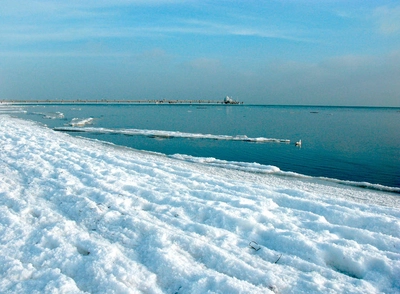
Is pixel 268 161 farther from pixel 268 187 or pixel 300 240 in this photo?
pixel 300 240

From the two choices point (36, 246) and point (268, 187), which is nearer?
point (36, 246)

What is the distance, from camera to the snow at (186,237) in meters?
3.73

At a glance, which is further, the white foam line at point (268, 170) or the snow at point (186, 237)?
the white foam line at point (268, 170)

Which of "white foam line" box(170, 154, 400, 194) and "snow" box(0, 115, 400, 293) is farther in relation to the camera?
"white foam line" box(170, 154, 400, 194)

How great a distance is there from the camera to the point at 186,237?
4.71 meters

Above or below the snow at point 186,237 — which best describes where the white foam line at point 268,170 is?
below

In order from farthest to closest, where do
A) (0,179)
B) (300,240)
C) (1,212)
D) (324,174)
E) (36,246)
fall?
(324,174) < (0,179) < (1,212) < (300,240) < (36,246)

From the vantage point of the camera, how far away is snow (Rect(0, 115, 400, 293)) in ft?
12.2

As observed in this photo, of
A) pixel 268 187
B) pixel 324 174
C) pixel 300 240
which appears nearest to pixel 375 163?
pixel 324 174

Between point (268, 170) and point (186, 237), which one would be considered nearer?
point (186, 237)

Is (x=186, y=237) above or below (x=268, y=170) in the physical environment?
above

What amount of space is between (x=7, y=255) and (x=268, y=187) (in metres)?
5.72

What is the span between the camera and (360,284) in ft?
12.4

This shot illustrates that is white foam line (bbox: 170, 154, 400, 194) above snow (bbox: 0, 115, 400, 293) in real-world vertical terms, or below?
below
